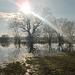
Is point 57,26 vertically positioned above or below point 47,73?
above

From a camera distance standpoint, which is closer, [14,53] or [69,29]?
[14,53]

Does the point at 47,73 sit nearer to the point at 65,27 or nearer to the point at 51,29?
the point at 51,29

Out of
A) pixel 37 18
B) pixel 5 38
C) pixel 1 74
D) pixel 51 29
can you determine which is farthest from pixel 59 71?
pixel 5 38

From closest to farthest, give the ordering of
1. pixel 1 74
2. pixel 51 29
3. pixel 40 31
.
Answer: pixel 1 74
pixel 40 31
pixel 51 29

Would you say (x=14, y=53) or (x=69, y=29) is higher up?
(x=69, y=29)

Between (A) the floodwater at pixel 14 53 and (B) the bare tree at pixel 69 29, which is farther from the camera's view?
(B) the bare tree at pixel 69 29

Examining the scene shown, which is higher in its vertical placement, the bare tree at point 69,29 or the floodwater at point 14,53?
the bare tree at point 69,29

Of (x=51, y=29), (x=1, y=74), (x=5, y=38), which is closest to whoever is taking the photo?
(x=1, y=74)

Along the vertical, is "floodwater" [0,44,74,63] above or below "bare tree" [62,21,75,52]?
below

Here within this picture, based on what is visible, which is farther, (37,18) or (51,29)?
(51,29)

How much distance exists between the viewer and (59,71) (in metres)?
13.7

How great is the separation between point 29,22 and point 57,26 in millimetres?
42921

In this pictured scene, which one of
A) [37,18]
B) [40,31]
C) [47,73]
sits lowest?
[47,73]

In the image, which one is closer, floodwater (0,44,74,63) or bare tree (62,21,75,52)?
floodwater (0,44,74,63)
